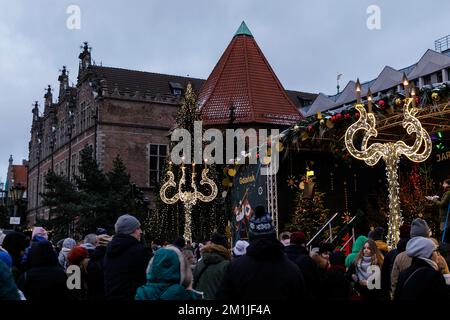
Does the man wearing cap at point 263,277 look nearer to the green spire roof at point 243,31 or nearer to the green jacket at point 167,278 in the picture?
the green jacket at point 167,278

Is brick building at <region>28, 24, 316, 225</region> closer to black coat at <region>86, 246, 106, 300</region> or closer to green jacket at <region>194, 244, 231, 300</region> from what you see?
black coat at <region>86, 246, 106, 300</region>

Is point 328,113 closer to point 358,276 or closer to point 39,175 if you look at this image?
point 358,276

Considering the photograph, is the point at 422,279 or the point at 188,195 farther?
the point at 188,195

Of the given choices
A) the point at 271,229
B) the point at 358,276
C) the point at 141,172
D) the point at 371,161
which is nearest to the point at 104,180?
the point at 141,172

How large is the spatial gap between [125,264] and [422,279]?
2591 mm

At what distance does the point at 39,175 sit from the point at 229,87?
94.5 feet

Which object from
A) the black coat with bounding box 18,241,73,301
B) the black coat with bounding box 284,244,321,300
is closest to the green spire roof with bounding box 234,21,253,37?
the black coat with bounding box 284,244,321,300

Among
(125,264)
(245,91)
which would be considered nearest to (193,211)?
(245,91)

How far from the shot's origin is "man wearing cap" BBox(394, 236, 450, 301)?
171 inches

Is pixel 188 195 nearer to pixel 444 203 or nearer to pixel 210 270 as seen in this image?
pixel 444 203

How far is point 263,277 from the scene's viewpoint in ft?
13.4

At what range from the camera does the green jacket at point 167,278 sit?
13.2 feet

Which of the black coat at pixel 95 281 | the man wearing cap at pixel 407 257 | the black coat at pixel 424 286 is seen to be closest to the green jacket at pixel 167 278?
the black coat at pixel 424 286
